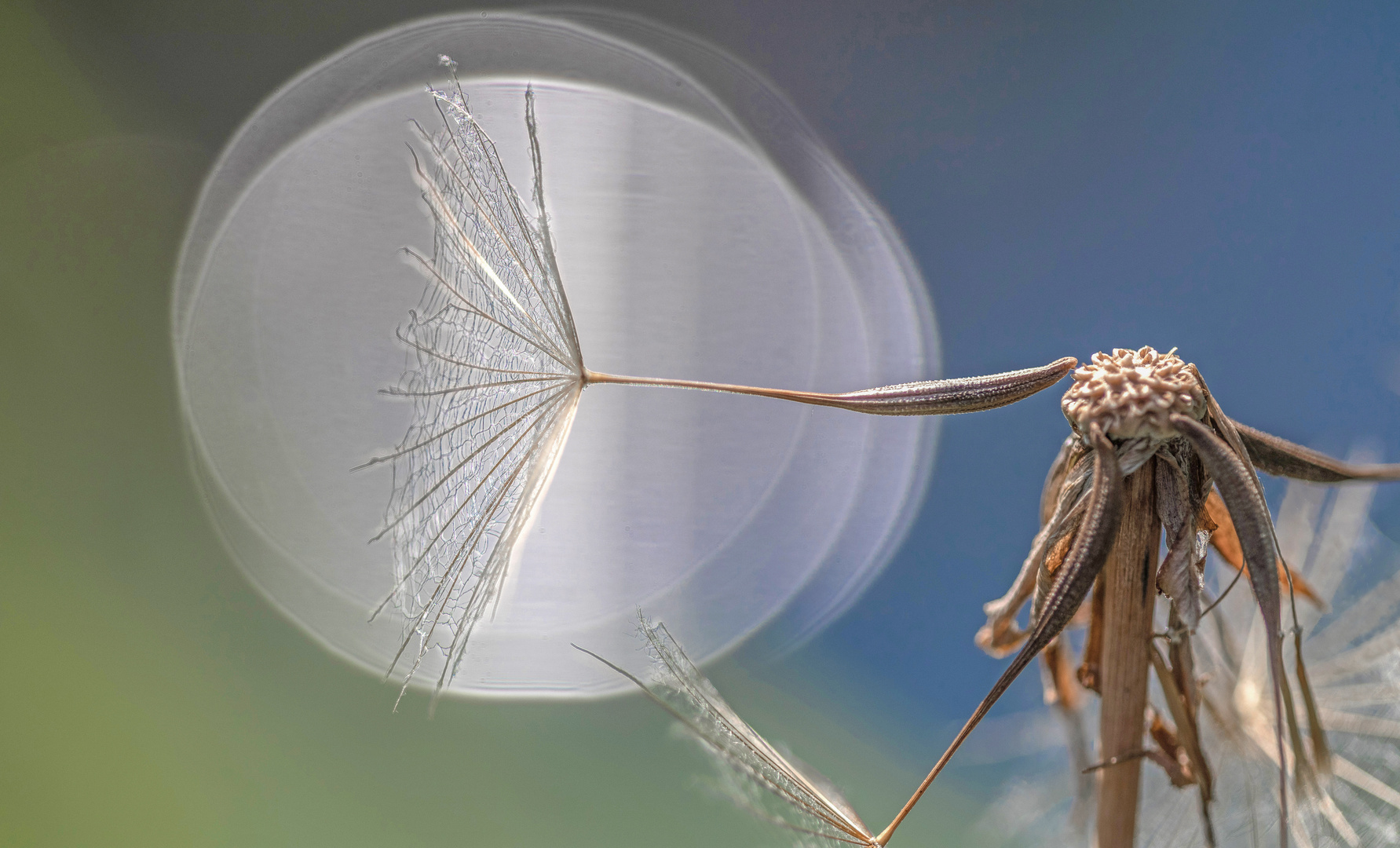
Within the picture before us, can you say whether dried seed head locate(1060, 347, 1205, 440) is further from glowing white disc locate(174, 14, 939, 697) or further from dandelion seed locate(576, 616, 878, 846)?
glowing white disc locate(174, 14, 939, 697)

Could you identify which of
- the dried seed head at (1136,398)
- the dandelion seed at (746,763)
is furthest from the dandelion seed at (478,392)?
the dried seed head at (1136,398)

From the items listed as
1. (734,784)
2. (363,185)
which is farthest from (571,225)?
(734,784)

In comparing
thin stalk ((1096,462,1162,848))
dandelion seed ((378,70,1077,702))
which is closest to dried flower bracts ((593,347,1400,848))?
thin stalk ((1096,462,1162,848))

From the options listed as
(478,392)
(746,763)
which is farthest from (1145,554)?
(478,392)

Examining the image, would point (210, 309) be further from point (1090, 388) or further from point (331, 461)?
point (1090, 388)

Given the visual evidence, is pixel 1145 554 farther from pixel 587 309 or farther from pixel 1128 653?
pixel 587 309
